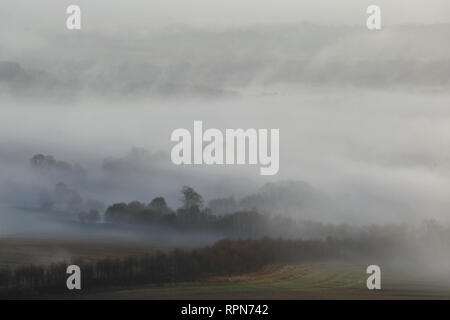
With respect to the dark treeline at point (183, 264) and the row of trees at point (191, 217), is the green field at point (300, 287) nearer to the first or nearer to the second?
the dark treeline at point (183, 264)

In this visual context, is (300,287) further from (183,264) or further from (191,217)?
(191,217)

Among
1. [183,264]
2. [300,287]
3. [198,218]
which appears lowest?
[300,287]

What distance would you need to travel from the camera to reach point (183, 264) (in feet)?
26.7

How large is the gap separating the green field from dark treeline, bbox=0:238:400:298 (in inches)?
3.4

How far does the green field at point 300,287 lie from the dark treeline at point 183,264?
0.28 ft

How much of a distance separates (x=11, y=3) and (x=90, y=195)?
2.16 meters

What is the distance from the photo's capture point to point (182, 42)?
8078mm

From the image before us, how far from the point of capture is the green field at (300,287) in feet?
26.4

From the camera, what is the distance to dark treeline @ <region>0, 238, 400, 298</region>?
314 inches

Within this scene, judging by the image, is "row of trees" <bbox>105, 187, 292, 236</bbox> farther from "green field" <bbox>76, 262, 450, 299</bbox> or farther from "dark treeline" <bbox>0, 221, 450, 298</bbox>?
"green field" <bbox>76, 262, 450, 299</bbox>

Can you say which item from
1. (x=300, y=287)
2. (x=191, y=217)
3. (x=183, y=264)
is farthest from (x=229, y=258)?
(x=300, y=287)

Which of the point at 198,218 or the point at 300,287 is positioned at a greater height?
the point at 198,218

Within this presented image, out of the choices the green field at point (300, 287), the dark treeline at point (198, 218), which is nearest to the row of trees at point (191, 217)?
the dark treeline at point (198, 218)

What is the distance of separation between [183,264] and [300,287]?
49.1 inches
